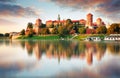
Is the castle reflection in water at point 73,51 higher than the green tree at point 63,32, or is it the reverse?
the green tree at point 63,32

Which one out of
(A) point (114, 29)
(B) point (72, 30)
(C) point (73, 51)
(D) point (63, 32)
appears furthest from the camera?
(B) point (72, 30)

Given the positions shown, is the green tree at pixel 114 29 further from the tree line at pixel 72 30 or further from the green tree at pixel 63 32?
the green tree at pixel 63 32

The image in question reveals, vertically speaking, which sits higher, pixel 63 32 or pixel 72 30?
pixel 72 30

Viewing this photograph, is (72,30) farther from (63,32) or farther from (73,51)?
(73,51)

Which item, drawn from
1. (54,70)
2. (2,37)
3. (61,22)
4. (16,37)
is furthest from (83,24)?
(54,70)

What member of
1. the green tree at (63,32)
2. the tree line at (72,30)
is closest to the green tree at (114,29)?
the tree line at (72,30)

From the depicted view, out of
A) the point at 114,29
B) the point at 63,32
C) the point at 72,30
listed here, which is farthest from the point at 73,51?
the point at 72,30

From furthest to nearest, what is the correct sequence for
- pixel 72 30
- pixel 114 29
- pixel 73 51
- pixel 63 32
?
1. pixel 72 30
2. pixel 63 32
3. pixel 114 29
4. pixel 73 51

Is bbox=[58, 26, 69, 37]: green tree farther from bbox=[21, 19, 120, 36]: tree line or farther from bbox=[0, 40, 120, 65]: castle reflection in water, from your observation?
bbox=[0, 40, 120, 65]: castle reflection in water

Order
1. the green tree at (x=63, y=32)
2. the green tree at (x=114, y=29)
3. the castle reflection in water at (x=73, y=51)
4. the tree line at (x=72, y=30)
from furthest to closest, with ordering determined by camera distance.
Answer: the green tree at (x=63, y=32)
the tree line at (x=72, y=30)
the green tree at (x=114, y=29)
the castle reflection in water at (x=73, y=51)

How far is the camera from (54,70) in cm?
457

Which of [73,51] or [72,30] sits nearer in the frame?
[73,51]

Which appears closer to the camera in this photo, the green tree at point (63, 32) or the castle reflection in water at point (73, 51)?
the castle reflection in water at point (73, 51)

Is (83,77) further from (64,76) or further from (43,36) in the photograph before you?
(43,36)
